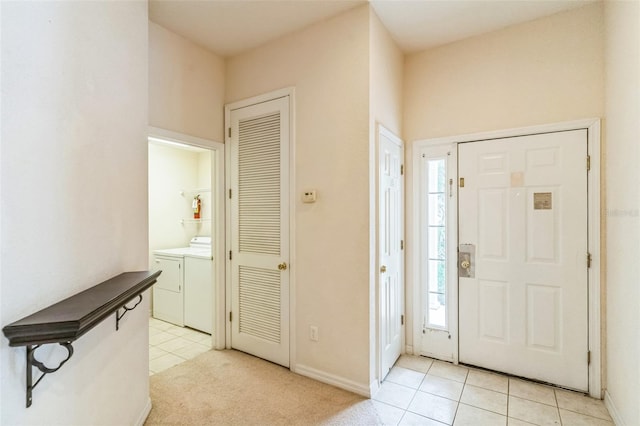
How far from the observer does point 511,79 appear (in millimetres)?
2652

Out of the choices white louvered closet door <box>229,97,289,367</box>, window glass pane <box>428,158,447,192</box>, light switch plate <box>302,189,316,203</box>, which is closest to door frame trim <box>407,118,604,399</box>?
window glass pane <box>428,158,447,192</box>

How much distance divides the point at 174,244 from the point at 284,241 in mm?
2573

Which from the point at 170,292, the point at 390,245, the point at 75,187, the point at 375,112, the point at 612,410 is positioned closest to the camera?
the point at 75,187

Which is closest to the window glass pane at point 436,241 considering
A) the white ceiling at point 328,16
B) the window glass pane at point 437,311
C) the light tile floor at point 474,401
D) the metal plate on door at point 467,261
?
the window glass pane at point 437,311

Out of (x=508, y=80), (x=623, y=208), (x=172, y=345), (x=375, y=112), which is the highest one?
(x=508, y=80)

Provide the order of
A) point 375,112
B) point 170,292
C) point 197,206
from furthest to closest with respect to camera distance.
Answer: point 197,206, point 170,292, point 375,112

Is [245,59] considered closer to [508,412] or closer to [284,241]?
[284,241]

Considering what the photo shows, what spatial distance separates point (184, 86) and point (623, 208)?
3535 millimetres

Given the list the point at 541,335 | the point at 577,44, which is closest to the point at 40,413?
the point at 541,335

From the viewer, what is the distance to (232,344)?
3205 mm

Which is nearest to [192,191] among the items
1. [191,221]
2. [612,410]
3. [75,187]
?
[191,221]

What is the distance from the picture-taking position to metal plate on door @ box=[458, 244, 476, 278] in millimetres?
2828

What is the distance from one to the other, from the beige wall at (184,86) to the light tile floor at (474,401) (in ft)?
9.33

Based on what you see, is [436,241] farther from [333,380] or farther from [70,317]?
[70,317]
